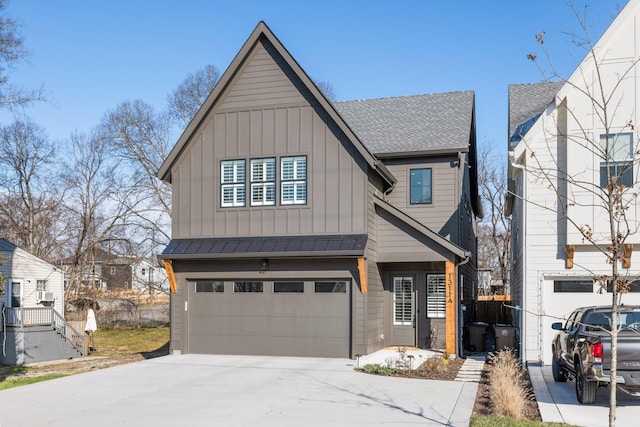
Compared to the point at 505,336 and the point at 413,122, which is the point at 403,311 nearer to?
the point at 505,336

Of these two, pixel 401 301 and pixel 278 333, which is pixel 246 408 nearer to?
pixel 278 333

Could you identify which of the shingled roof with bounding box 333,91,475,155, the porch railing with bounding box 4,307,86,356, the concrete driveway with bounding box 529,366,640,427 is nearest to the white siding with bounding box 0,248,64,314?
the porch railing with bounding box 4,307,86,356

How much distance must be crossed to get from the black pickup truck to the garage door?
6.84 m

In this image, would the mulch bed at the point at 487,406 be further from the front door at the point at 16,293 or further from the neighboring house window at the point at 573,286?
the front door at the point at 16,293

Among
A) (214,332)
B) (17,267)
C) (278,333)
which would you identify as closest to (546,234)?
(278,333)

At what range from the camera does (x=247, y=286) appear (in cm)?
1911

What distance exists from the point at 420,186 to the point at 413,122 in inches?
104

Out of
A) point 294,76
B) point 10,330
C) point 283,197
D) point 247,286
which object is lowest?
point 10,330

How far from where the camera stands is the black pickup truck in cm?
1005

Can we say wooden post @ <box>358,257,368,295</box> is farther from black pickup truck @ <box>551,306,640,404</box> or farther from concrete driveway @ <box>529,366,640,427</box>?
black pickup truck @ <box>551,306,640,404</box>

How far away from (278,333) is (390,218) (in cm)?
460

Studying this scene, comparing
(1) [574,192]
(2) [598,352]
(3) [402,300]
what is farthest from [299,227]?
(2) [598,352]

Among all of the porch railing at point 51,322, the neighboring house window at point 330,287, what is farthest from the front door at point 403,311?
the porch railing at point 51,322

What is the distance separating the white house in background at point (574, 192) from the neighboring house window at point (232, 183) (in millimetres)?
7709
